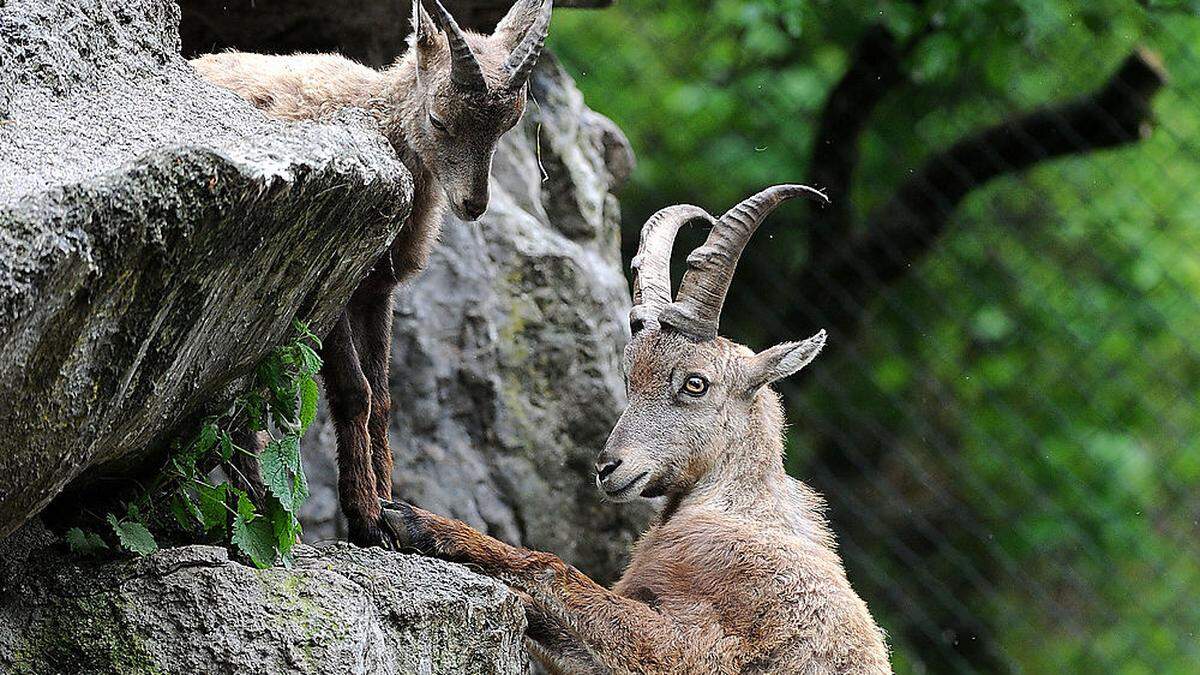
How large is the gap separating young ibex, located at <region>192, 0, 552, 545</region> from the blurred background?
434 cm

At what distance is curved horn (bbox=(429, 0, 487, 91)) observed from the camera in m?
4.08

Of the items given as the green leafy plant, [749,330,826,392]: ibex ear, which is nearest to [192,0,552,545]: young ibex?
the green leafy plant

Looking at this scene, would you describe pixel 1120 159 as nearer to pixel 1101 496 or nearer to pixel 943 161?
pixel 943 161

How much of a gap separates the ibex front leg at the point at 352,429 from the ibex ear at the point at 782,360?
1.57m

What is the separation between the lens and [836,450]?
935 centimetres

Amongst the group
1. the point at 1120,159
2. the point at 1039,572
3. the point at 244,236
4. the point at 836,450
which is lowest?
the point at 1039,572

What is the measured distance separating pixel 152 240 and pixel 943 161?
7.36 m

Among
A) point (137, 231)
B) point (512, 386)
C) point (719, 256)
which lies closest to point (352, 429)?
point (719, 256)

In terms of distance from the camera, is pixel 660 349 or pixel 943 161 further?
pixel 943 161

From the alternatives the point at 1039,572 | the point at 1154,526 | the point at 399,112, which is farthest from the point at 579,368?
the point at 1154,526

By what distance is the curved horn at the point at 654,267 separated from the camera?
5371 millimetres

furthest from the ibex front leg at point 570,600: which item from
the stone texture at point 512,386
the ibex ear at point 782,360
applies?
the stone texture at point 512,386

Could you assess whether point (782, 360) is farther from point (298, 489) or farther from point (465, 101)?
point (298, 489)

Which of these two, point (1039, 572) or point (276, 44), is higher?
point (276, 44)
